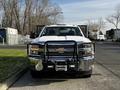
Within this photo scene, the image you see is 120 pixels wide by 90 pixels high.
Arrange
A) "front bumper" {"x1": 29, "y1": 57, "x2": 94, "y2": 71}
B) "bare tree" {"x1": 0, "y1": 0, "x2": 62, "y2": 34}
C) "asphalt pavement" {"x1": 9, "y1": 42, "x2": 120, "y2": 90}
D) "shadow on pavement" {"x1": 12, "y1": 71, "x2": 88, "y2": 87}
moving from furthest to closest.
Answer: "bare tree" {"x1": 0, "y1": 0, "x2": 62, "y2": 34} < "shadow on pavement" {"x1": 12, "y1": 71, "x2": 88, "y2": 87} < "front bumper" {"x1": 29, "y1": 57, "x2": 94, "y2": 71} < "asphalt pavement" {"x1": 9, "y1": 42, "x2": 120, "y2": 90}

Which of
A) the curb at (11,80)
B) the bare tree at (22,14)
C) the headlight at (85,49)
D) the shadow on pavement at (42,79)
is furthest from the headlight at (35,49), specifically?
the bare tree at (22,14)

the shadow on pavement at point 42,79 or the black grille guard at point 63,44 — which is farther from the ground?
the black grille guard at point 63,44

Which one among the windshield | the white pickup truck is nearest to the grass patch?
the white pickup truck

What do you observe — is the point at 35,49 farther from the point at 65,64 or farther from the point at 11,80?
the point at 11,80

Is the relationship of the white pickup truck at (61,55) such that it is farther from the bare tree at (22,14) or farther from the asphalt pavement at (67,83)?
the bare tree at (22,14)

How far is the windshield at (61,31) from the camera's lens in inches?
563

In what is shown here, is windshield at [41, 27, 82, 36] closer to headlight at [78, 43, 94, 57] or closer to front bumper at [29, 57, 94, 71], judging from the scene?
headlight at [78, 43, 94, 57]

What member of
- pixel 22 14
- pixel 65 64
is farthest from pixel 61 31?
pixel 22 14

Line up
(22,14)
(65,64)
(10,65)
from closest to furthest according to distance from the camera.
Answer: (65,64) → (10,65) → (22,14)

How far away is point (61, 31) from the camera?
1447 cm

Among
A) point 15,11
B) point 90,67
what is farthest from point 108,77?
point 15,11

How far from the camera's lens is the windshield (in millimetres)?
14305

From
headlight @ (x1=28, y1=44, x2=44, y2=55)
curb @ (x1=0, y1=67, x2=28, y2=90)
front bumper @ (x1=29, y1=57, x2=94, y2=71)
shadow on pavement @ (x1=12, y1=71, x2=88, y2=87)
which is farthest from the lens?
headlight @ (x1=28, y1=44, x2=44, y2=55)

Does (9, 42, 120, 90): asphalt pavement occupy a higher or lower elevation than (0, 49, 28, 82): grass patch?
lower
